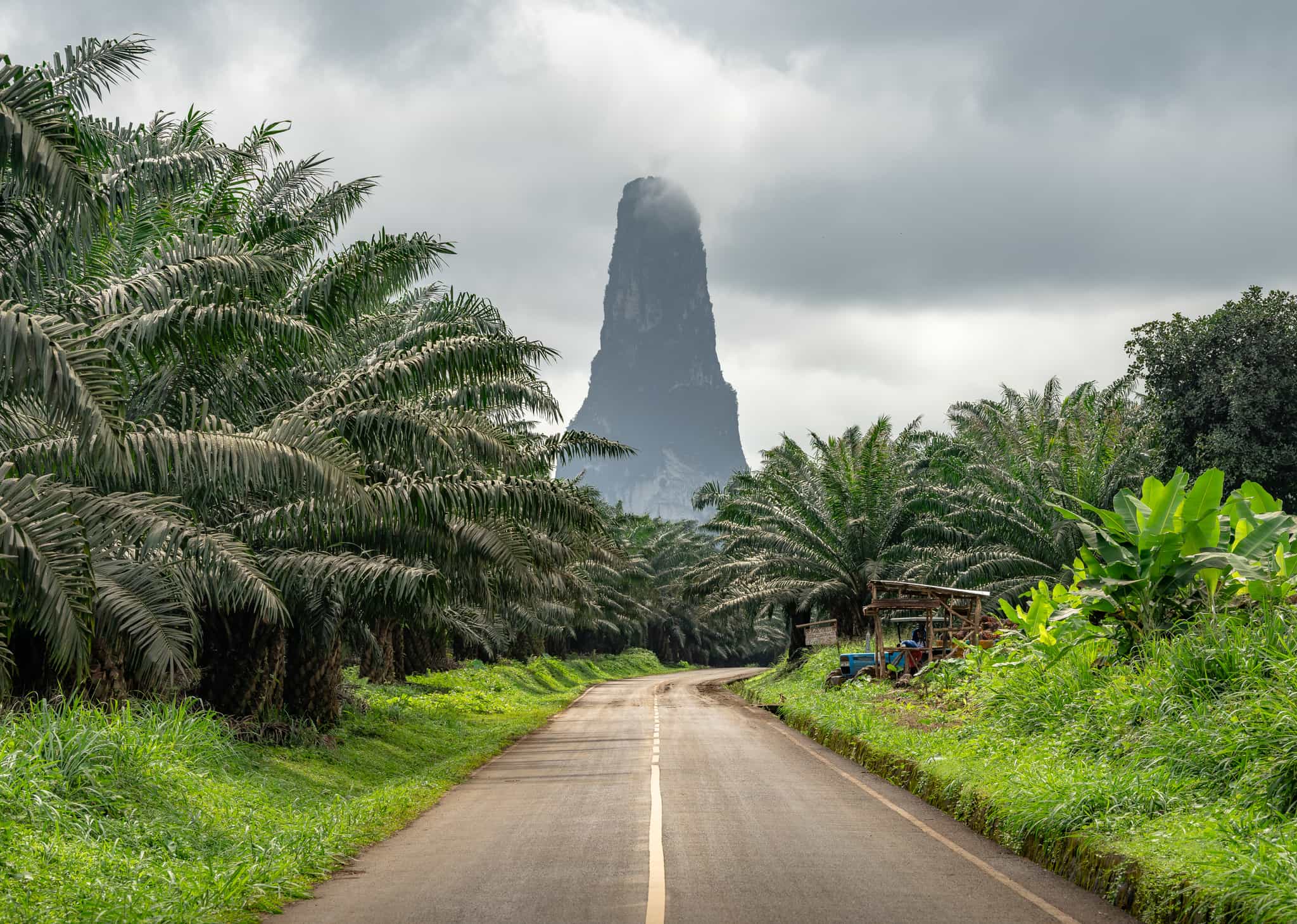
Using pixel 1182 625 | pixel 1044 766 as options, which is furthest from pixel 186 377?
pixel 1182 625

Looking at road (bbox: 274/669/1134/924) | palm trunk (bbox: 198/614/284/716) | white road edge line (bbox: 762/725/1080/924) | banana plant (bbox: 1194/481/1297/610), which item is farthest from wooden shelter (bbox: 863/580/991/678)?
palm trunk (bbox: 198/614/284/716)

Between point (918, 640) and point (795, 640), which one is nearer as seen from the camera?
point (918, 640)

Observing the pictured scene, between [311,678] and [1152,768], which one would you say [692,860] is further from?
[311,678]

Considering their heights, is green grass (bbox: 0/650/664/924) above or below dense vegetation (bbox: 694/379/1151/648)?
below

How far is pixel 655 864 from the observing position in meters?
8.50

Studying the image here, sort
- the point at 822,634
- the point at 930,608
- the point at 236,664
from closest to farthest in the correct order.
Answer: the point at 236,664 < the point at 930,608 < the point at 822,634

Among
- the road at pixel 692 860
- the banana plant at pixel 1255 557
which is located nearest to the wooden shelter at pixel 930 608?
the road at pixel 692 860

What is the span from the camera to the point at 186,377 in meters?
13.9

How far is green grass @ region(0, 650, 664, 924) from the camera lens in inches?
260

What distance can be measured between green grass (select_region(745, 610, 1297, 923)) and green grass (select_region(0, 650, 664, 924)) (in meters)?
5.34

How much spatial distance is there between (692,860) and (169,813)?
4156 millimetres

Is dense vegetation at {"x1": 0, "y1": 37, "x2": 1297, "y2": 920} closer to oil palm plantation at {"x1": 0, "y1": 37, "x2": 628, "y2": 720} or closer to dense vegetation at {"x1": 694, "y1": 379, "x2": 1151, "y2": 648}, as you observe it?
oil palm plantation at {"x1": 0, "y1": 37, "x2": 628, "y2": 720}

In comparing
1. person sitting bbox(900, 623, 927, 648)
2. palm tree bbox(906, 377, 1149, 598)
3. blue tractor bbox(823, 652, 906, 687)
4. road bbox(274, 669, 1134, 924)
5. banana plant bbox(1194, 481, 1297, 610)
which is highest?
palm tree bbox(906, 377, 1149, 598)

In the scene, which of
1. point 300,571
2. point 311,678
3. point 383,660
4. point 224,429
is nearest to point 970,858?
point 224,429
